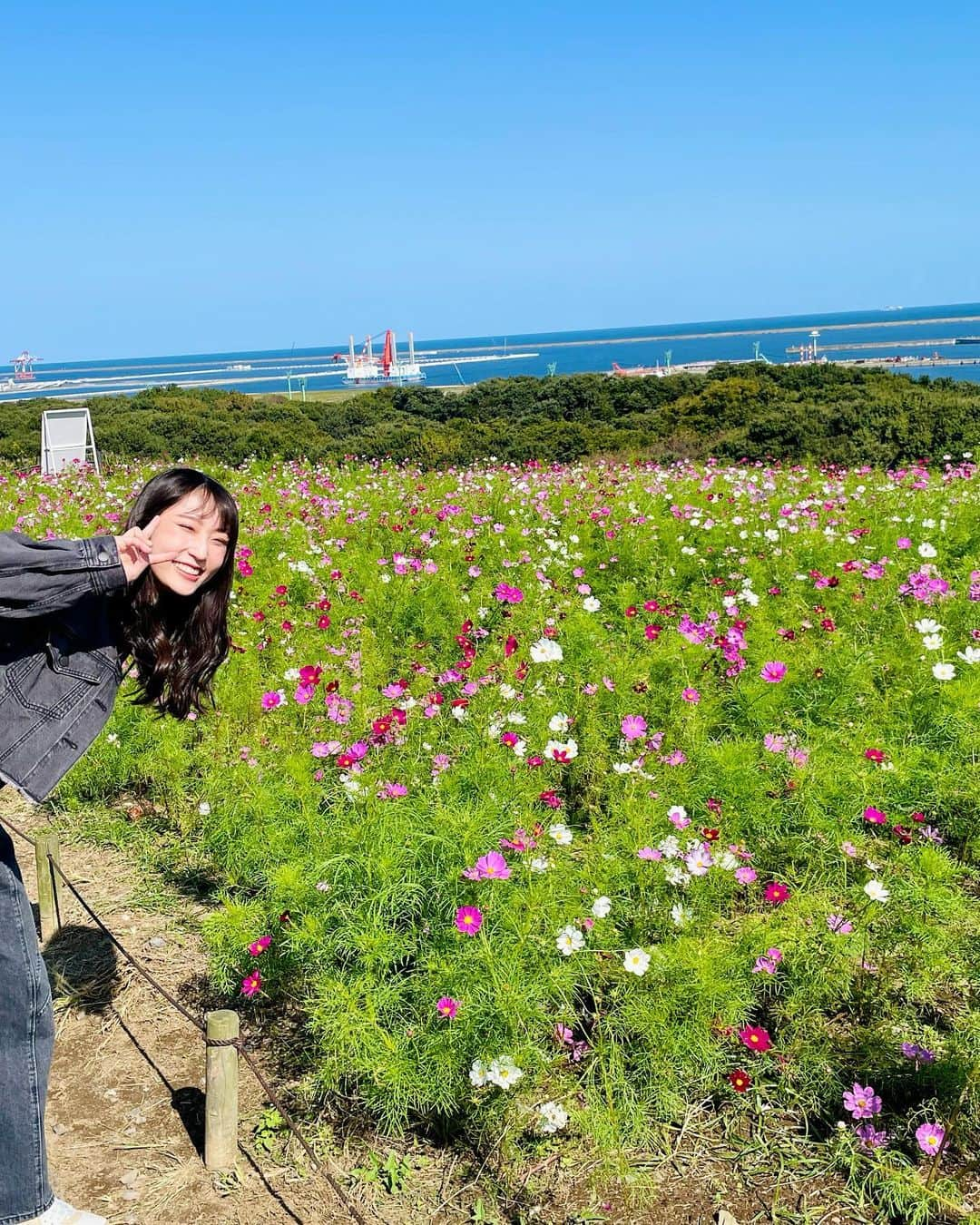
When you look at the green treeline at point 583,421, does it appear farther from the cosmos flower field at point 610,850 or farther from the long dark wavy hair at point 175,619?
the long dark wavy hair at point 175,619

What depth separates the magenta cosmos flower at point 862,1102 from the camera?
80.7 inches

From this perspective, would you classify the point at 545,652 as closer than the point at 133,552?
No

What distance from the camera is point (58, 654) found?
5.47ft

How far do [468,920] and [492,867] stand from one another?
0.13 meters

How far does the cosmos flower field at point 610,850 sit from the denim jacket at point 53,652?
2.57ft

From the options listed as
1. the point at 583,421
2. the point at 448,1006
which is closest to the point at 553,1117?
the point at 448,1006

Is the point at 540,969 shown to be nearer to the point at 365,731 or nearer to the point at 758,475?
the point at 365,731

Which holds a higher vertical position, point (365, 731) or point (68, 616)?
point (68, 616)

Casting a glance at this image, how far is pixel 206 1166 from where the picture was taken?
2.20 meters

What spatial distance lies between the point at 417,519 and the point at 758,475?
2788 millimetres

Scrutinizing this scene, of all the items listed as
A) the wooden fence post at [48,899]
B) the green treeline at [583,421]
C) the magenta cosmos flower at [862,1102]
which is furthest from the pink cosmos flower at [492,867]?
the green treeline at [583,421]

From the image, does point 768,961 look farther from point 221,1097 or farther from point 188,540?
point 188,540

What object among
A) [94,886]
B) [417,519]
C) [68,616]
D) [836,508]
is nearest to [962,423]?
[836,508]

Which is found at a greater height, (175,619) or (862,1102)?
(175,619)
